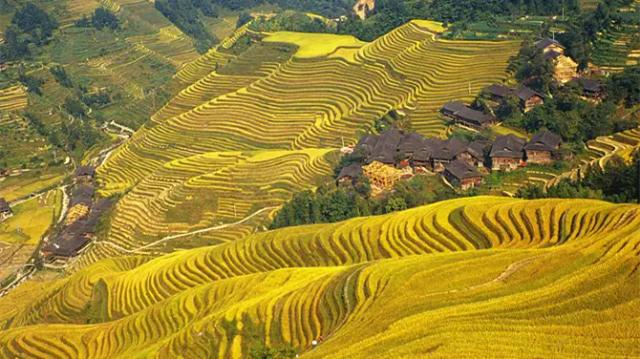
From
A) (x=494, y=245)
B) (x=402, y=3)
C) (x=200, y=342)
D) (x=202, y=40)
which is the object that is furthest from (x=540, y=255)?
(x=202, y=40)

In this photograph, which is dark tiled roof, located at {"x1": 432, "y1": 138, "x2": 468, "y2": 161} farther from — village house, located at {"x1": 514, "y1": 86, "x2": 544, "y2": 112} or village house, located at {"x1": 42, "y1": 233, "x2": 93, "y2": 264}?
village house, located at {"x1": 42, "y1": 233, "x2": 93, "y2": 264}

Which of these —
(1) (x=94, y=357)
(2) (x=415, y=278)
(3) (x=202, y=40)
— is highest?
(2) (x=415, y=278)

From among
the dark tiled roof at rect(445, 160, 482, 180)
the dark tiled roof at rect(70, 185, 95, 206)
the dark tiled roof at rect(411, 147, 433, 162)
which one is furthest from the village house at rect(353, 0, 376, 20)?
the dark tiled roof at rect(445, 160, 482, 180)

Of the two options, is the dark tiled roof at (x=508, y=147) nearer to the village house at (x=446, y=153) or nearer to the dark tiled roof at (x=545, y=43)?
the village house at (x=446, y=153)

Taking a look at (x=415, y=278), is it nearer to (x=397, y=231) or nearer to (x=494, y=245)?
(x=494, y=245)

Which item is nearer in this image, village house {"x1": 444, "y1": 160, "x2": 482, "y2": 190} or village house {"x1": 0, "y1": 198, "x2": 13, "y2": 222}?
village house {"x1": 444, "y1": 160, "x2": 482, "y2": 190}

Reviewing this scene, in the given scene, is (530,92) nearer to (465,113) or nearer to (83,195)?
(465,113)
